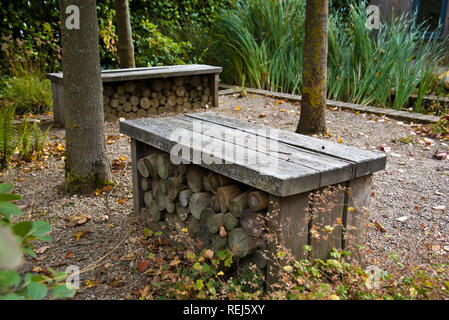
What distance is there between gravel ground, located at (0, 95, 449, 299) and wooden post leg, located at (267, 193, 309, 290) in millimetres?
350

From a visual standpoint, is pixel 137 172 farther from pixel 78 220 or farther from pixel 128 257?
pixel 128 257

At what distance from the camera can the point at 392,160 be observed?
13.4ft

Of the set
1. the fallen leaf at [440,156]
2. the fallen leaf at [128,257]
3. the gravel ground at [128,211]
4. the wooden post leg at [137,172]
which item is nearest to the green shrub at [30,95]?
the gravel ground at [128,211]

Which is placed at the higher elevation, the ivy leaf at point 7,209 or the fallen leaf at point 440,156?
the ivy leaf at point 7,209

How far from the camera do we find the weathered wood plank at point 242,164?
1820mm

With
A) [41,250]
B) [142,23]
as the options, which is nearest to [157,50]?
[142,23]

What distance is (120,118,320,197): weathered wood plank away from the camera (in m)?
1.82

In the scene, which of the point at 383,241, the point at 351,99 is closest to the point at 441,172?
the point at 383,241

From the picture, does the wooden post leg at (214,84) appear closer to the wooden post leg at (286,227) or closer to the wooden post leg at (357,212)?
the wooden post leg at (357,212)

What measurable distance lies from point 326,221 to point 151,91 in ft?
12.8

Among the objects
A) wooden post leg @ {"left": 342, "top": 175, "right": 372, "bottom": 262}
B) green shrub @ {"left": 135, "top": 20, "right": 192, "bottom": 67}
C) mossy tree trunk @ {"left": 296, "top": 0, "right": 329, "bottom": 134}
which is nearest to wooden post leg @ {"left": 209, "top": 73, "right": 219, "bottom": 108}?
green shrub @ {"left": 135, "top": 20, "right": 192, "bottom": 67}

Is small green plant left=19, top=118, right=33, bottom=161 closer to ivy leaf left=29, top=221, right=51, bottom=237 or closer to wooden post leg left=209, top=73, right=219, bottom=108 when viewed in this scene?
wooden post leg left=209, top=73, right=219, bottom=108

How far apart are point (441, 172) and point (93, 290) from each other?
3.01 meters

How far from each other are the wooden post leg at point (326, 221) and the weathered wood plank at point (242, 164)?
16 centimetres
